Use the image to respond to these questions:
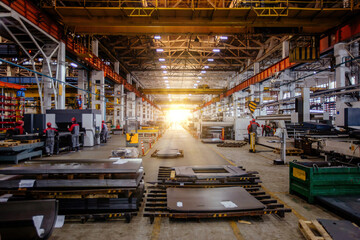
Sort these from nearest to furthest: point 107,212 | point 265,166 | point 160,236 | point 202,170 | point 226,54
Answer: point 160,236 → point 107,212 → point 202,170 → point 265,166 → point 226,54

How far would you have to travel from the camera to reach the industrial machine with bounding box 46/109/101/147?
10391 millimetres

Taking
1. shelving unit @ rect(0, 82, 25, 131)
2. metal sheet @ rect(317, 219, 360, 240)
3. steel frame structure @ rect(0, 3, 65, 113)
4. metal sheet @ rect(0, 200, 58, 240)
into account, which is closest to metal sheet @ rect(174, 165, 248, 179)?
metal sheet @ rect(317, 219, 360, 240)

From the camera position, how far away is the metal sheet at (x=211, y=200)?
3.31 m

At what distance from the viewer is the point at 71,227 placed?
10.6 feet

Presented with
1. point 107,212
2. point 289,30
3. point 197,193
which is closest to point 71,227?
point 107,212

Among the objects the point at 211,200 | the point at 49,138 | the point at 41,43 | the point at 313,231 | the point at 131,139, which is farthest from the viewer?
the point at 41,43

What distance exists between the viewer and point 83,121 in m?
11.4

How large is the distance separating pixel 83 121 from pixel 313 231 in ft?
38.7

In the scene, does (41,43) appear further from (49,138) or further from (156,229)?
(156,229)

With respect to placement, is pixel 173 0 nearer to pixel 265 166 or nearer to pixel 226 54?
pixel 226 54

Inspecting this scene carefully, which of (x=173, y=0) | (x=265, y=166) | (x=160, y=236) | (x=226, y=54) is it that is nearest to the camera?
(x=160, y=236)

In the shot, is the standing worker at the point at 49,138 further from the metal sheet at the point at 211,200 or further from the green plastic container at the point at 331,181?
the green plastic container at the point at 331,181

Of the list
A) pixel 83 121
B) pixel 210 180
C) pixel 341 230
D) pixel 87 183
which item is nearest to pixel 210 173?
pixel 210 180

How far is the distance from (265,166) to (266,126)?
25.8 feet
